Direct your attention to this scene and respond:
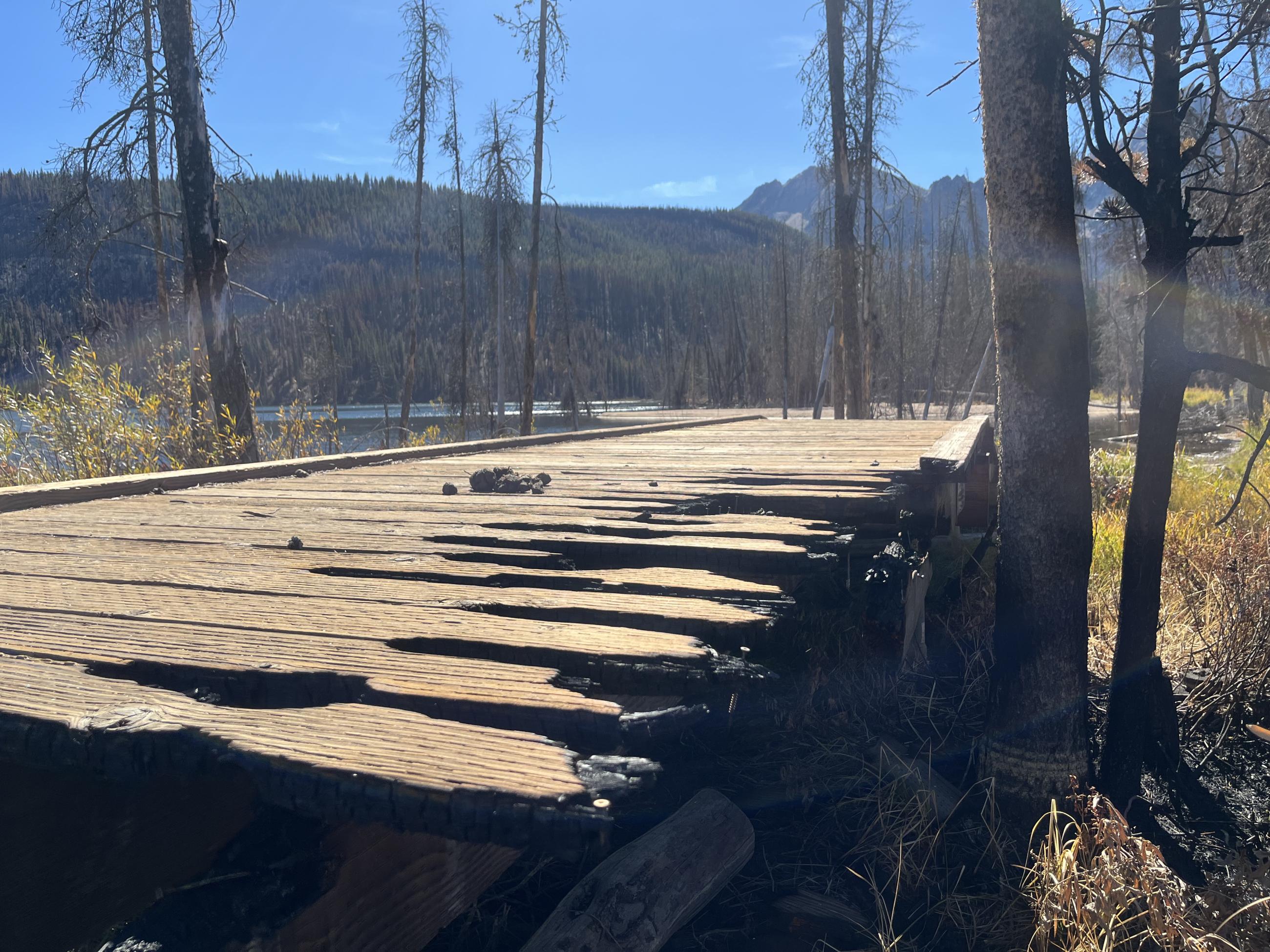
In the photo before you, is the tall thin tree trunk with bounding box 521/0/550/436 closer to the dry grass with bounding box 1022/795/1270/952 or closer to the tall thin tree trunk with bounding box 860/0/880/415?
the tall thin tree trunk with bounding box 860/0/880/415

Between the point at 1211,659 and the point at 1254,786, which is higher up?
the point at 1211,659

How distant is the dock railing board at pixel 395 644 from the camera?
1.19 m

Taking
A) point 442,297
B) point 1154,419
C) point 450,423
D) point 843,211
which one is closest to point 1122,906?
point 1154,419

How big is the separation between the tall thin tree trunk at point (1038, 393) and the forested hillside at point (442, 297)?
1300 cm

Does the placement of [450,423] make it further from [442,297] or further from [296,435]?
[442,297]

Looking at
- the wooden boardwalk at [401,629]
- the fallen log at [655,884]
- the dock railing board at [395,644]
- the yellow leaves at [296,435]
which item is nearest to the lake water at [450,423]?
the yellow leaves at [296,435]

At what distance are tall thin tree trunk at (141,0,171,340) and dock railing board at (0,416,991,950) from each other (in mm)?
6598

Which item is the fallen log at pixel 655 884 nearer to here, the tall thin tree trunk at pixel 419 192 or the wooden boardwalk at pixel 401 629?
the wooden boardwalk at pixel 401 629

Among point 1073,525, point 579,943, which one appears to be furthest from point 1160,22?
point 579,943

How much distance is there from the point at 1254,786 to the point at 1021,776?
1.54m

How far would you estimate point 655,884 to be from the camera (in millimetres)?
2502

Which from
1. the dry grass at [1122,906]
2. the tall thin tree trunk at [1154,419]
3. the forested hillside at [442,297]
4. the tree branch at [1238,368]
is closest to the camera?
the dry grass at [1122,906]

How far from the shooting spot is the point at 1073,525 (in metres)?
3.08

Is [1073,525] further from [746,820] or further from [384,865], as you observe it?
[384,865]
